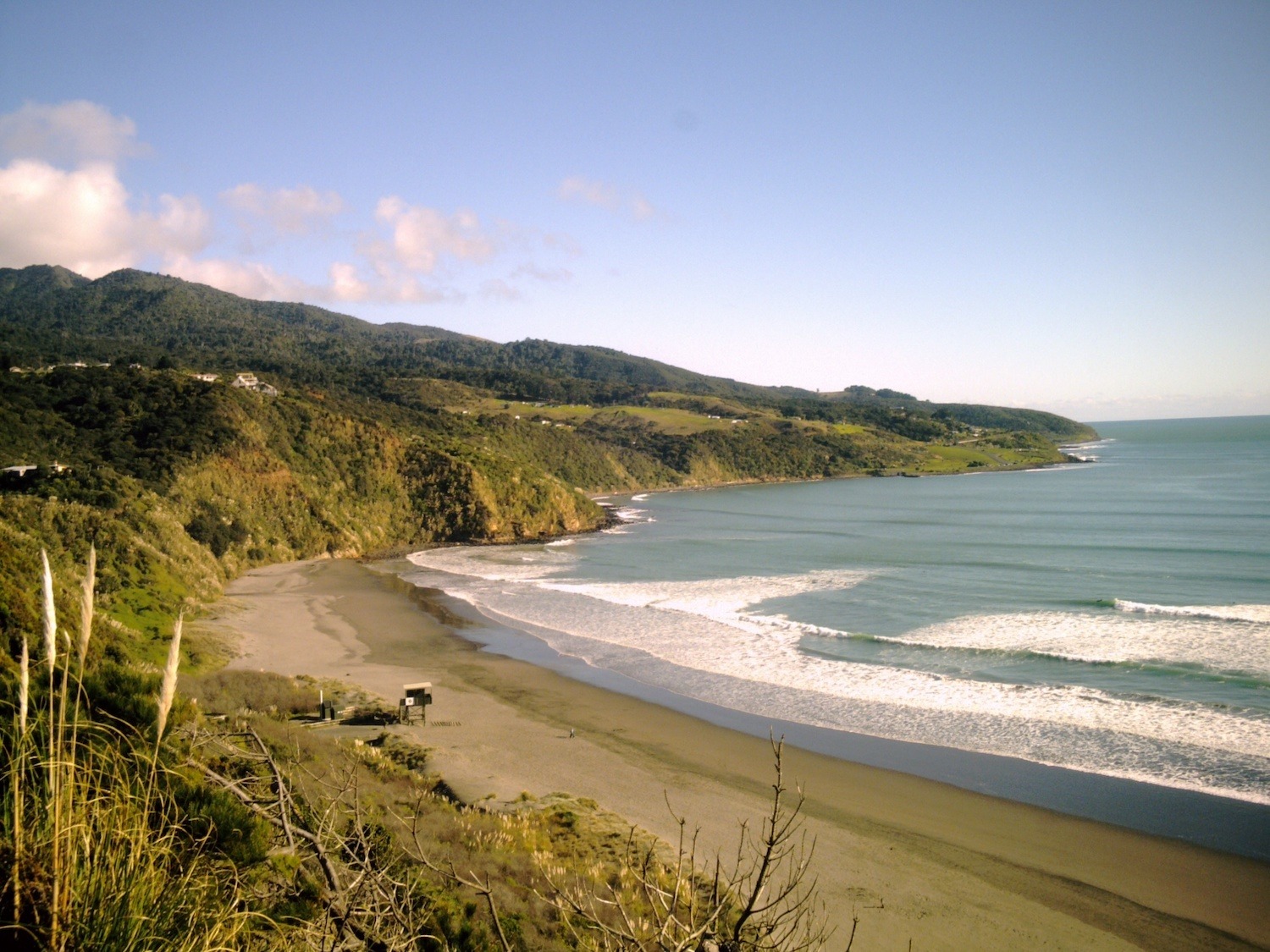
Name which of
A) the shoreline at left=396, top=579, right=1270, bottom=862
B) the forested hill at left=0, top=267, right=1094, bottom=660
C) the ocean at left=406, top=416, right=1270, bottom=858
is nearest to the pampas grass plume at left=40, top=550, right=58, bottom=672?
the forested hill at left=0, top=267, right=1094, bottom=660

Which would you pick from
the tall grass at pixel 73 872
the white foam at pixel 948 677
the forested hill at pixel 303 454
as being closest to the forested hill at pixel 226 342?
the forested hill at pixel 303 454

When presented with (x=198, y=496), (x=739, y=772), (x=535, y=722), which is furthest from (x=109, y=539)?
(x=739, y=772)

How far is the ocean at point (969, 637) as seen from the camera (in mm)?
16125

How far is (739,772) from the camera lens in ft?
52.9

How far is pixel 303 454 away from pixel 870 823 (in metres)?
44.0

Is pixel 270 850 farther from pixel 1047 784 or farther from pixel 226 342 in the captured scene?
pixel 226 342

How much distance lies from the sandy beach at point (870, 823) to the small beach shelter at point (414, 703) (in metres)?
0.42

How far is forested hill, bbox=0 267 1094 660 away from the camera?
27922mm

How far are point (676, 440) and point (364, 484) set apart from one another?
206 feet

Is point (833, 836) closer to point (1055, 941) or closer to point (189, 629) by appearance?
point (1055, 941)

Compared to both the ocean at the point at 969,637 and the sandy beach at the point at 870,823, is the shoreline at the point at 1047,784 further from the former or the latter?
the sandy beach at the point at 870,823

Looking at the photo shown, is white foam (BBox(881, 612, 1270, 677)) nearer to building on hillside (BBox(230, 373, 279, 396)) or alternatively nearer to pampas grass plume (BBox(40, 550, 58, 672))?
pampas grass plume (BBox(40, 550, 58, 672))

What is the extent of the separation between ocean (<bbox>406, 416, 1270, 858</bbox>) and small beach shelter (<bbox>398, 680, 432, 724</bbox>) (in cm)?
579

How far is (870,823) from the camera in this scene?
45.3ft
